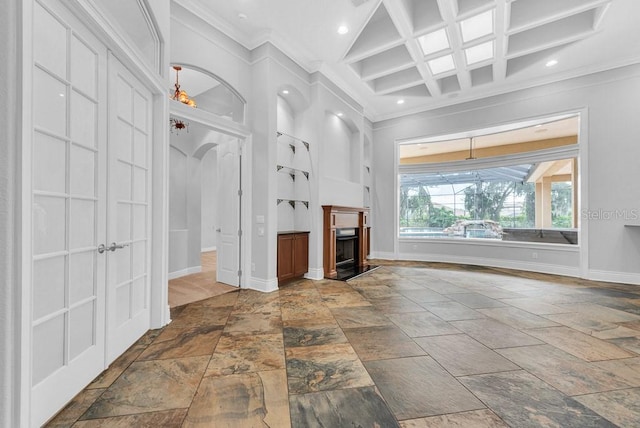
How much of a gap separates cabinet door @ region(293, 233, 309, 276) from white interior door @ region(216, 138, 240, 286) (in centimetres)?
100

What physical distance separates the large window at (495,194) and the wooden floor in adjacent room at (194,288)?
5.02 meters

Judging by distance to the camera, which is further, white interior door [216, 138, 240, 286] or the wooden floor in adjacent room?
white interior door [216, 138, 240, 286]

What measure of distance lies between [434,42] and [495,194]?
4111 mm

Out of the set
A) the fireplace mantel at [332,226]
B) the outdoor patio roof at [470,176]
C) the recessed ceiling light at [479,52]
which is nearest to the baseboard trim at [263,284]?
the fireplace mantel at [332,226]

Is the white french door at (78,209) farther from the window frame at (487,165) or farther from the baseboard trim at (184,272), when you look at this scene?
the window frame at (487,165)

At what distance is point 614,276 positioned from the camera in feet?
16.0

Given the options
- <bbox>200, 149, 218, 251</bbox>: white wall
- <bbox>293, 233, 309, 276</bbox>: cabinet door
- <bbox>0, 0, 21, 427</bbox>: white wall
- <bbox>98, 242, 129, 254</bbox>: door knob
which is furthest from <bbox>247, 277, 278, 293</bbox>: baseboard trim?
<bbox>200, 149, 218, 251</bbox>: white wall

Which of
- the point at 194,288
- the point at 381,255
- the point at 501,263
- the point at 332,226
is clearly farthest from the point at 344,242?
the point at 501,263

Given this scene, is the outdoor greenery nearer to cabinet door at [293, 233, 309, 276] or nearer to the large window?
the large window

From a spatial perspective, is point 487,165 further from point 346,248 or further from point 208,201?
point 208,201

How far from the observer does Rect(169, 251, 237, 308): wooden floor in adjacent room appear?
3.84 meters

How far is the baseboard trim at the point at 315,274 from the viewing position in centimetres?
503

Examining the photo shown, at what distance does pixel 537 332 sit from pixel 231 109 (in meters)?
5.11

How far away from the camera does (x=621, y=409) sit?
63.9 inches
